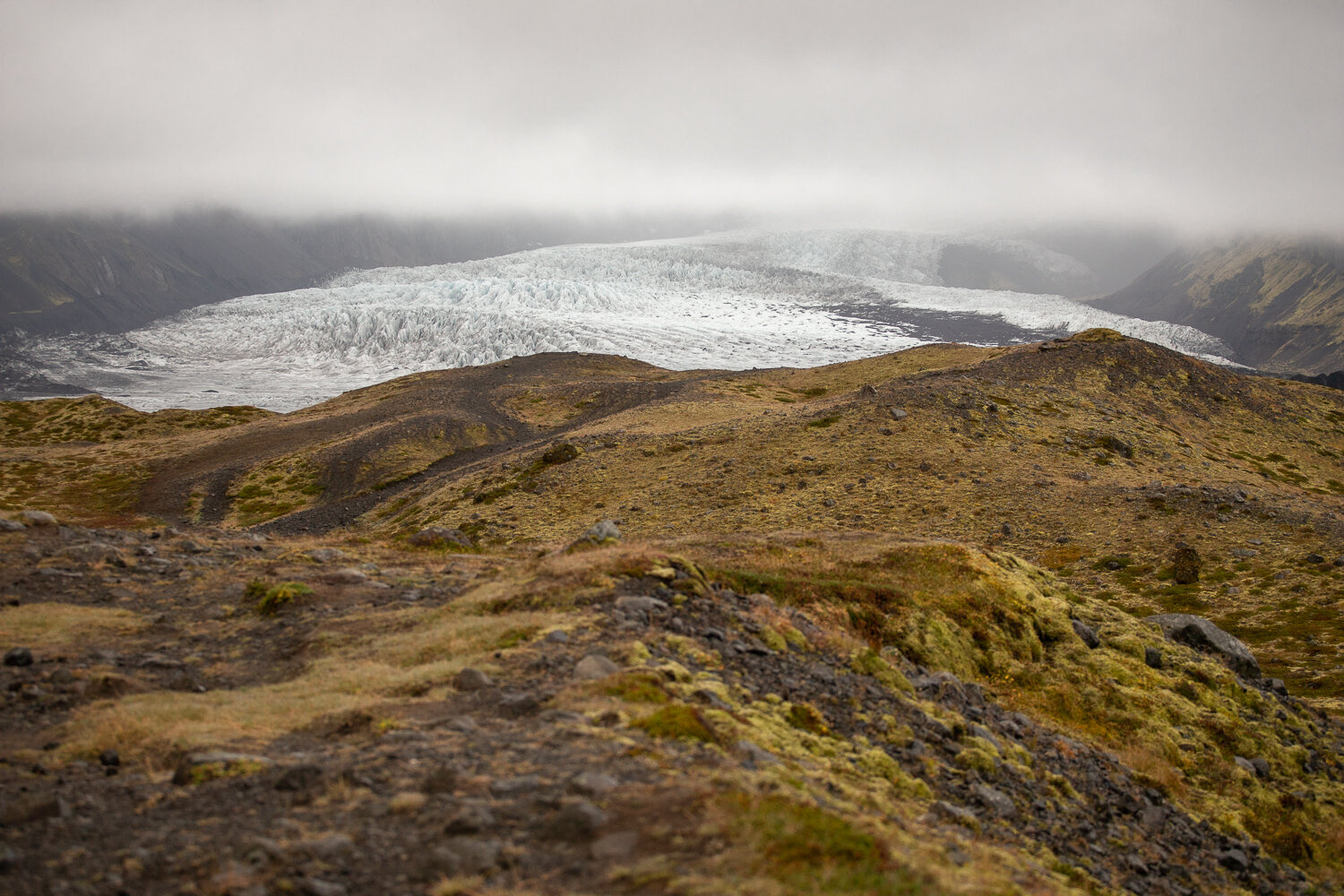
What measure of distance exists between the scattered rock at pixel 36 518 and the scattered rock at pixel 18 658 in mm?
10078

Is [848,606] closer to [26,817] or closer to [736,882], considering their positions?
[736,882]

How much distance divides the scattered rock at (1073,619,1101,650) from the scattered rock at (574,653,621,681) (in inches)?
614

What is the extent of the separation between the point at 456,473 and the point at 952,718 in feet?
161

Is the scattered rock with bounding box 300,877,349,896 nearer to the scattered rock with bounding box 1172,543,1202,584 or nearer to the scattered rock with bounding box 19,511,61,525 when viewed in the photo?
the scattered rock with bounding box 19,511,61,525

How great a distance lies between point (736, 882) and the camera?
6.57m

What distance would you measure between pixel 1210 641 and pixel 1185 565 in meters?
10.2

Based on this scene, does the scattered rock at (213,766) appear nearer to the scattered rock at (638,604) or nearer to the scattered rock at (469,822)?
the scattered rock at (469,822)

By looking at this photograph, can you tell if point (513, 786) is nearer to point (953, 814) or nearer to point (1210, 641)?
point (953, 814)

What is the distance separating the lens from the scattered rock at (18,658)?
12317mm

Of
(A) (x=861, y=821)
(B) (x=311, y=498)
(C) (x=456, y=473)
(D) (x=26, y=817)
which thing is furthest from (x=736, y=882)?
(B) (x=311, y=498)

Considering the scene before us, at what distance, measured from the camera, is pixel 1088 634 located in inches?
840

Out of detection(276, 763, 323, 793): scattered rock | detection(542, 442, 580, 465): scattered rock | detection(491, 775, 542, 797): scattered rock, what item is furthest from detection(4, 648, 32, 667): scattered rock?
detection(542, 442, 580, 465): scattered rock

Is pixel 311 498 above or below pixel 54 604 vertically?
below

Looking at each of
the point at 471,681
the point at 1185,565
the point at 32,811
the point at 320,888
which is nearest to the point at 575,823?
the point at 320,888
